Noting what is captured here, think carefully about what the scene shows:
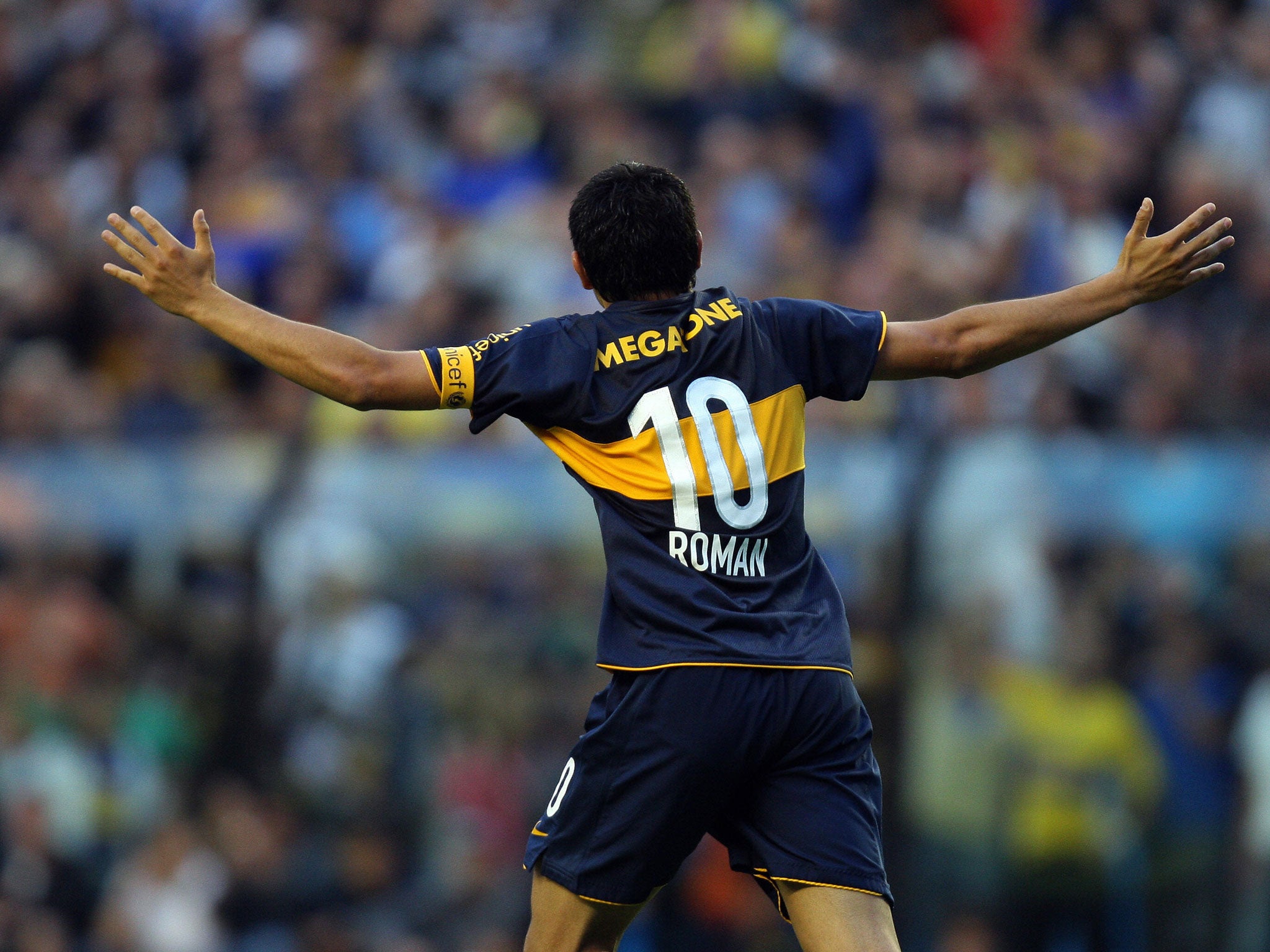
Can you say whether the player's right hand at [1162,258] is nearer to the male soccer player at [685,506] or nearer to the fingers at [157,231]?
the male soccer player at [685,506]

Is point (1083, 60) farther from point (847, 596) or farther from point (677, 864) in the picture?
point (677, 864)

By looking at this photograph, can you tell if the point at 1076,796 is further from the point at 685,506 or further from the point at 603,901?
the point at 685,506

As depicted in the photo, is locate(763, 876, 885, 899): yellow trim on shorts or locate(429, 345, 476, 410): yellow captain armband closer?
locate(763, 876, 885, 899): yellow trim on shorts

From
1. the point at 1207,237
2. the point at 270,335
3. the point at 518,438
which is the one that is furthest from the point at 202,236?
the point at 518,438

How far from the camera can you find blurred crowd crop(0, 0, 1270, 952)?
735cm

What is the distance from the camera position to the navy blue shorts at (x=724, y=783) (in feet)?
11.9

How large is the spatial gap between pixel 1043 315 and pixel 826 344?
0.56m

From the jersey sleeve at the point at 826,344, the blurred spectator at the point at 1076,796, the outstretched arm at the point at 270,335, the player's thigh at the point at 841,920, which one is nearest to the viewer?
the player's thigh at the point at 841,920

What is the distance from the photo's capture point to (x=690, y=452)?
372 centimetres

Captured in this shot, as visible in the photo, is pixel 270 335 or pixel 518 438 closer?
pixel 270 335

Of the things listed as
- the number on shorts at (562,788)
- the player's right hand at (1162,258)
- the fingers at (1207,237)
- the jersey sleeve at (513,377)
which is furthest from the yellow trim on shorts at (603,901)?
the fingers at (1207,237)

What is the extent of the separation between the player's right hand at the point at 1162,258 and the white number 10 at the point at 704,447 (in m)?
1.07

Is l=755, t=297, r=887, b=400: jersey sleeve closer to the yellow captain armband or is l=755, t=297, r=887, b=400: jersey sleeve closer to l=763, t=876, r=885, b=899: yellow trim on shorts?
the yellow captain armband

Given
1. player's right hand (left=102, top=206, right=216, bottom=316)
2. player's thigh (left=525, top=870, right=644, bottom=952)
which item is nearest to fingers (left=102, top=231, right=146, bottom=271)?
player's right hand (left=102, top=206, right=216, bottom=316)
